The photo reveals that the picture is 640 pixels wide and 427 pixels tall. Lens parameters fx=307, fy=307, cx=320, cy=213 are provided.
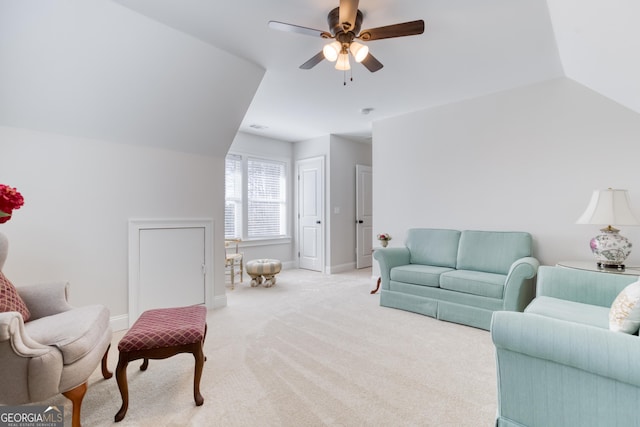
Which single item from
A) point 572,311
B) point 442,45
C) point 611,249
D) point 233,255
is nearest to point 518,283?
point 611,249

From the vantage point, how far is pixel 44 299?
194cm

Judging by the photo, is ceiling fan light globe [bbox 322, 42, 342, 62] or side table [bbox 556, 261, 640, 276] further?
side table [bbox 556, 261, 640, 276]

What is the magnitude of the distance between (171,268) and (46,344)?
1789mm

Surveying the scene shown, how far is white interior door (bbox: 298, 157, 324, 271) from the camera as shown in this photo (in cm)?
577

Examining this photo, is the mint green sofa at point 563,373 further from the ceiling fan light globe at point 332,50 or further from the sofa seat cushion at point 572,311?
the ceiling fan light globe at point 332,50

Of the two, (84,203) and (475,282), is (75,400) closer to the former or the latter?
(84,203)

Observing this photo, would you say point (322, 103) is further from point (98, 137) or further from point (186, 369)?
point (186, 369)

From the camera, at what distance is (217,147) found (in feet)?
11.6

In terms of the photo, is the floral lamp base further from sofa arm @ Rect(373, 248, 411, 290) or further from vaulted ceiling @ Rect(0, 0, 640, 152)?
sofa arm @ Rect(373, 248, 411, 290)

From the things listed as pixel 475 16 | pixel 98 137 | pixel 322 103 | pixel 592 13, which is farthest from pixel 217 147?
pixel 592 13

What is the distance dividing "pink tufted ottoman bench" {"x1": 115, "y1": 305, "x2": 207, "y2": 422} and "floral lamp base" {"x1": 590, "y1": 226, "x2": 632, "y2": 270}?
3148mm

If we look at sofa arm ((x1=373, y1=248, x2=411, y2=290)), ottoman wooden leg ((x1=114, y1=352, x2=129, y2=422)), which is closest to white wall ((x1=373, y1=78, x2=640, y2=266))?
sofa arm ((x1=373, y1=248, x2=411, y2=290))

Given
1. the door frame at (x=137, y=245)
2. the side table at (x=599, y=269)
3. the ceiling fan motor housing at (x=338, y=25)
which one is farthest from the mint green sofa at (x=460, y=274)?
the ceiling fan motor housing at (x=338, y=25)

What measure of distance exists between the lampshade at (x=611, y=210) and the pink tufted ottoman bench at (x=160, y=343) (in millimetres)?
3117
